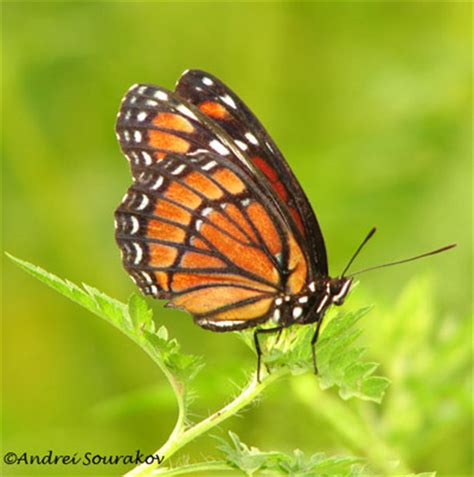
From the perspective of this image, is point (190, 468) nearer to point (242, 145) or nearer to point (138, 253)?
point (138, 253)

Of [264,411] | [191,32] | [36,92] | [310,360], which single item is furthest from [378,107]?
[310,360]

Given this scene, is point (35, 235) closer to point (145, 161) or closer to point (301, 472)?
point (145, 161)

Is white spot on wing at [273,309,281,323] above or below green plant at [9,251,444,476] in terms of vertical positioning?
above

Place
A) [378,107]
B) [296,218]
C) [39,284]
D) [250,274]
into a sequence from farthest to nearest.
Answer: [378,107]
[39,284]
[250,274]
[296,218]

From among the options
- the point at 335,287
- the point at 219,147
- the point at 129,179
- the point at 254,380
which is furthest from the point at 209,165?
the point at 129,179

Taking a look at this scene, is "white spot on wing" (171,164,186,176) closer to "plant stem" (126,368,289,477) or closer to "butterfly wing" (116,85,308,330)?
"butterfly wing" (116,85,308,330)

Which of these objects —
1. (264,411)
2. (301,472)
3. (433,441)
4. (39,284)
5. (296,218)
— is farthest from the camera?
(39,284)

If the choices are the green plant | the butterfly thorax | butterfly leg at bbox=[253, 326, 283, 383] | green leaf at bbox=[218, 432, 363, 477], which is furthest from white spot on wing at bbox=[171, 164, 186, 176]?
green leaf at bbox=[218, 432, 363, 477]

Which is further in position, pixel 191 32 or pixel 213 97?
pixel 191 32
